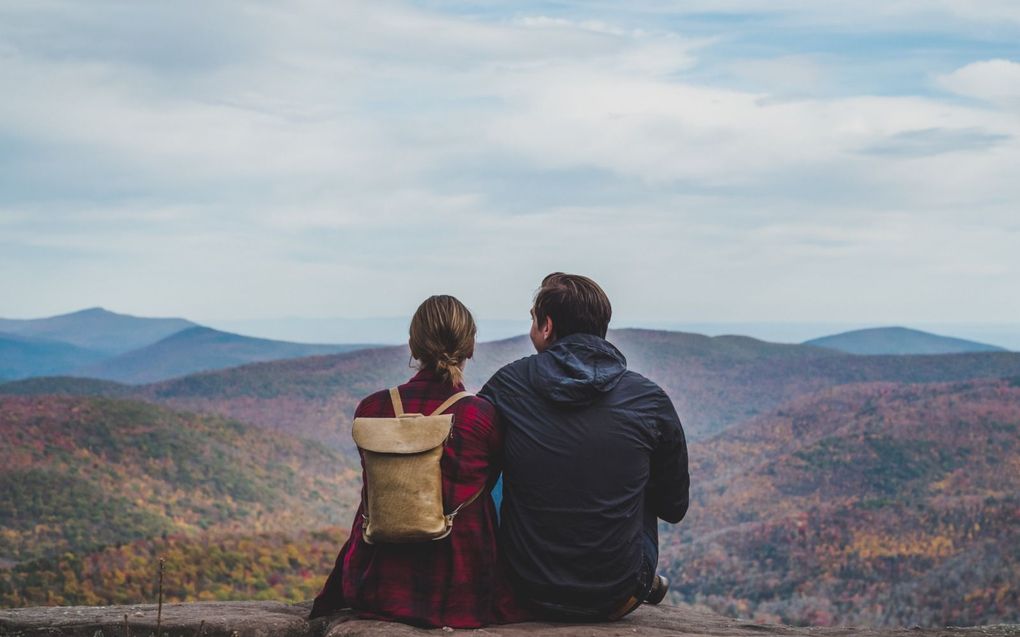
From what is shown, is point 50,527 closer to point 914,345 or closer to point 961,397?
point 961,397

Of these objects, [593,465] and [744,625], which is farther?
[744,625]

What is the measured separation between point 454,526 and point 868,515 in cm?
2836

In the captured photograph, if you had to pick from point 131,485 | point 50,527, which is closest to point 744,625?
point 50,527

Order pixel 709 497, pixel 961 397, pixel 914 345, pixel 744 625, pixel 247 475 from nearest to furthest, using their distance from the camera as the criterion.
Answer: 1. pixel 744 625
2. pixel 247 475
3. pixel 709 497
4. pixel 961 397
5. pixel 914 345

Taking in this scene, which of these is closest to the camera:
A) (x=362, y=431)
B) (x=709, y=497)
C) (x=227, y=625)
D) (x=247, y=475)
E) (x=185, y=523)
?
(x=362, y=431)

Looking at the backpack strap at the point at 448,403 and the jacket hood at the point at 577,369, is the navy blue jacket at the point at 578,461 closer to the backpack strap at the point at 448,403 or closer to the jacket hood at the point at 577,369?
the jacket hood at the point at 577,369

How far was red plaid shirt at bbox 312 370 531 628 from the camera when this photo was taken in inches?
230

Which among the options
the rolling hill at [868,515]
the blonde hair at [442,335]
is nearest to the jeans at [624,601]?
the blonde hair at [442,335]

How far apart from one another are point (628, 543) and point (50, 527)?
2292 cm

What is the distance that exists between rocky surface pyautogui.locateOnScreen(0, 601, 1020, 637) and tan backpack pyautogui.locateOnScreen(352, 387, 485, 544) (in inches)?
25.3

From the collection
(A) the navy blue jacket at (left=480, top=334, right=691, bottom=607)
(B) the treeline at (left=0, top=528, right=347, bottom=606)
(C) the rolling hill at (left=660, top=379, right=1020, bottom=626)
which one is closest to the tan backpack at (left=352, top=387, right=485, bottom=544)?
(A) the navy blue jacket at (left=480, top=334, right=691, bottom=607)

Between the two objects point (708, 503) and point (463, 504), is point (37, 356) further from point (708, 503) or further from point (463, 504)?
point (463, 504)

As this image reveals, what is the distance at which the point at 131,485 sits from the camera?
30.2 m

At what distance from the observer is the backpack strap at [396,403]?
5.88 m
